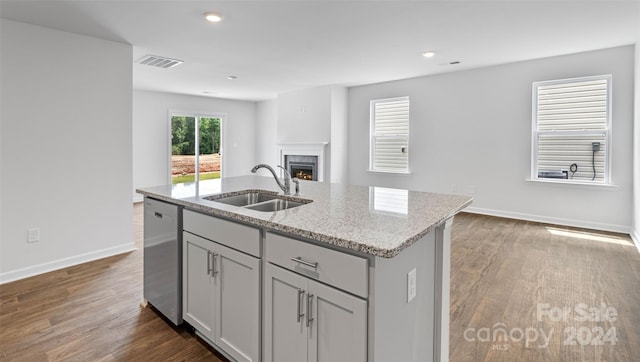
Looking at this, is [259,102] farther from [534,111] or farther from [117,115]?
[534,111]

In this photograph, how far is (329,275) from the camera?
126cm

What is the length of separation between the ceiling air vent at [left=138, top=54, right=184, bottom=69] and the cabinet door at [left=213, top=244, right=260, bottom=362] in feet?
12.2

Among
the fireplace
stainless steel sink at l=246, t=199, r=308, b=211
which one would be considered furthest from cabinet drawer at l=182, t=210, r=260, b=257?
the fireplace

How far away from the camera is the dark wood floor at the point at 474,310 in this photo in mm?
1954

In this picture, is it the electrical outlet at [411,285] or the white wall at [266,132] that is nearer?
the electrical outlet at [411,285]

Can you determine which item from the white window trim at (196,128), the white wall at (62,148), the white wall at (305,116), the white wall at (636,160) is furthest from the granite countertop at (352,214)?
the white window trim at (196,128)

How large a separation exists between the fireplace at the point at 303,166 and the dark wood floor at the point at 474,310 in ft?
12.5

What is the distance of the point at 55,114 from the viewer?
10.7 ft

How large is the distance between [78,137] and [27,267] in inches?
51.7

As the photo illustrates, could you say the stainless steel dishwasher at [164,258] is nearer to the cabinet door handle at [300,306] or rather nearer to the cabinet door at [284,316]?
the cabinet door at [284,316]

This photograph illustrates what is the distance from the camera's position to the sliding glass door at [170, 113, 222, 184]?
782 centimetres

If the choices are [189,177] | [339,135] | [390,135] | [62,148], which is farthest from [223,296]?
[189,177]

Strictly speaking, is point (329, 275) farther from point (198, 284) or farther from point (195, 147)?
point (195, 147)

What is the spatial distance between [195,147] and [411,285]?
7639mm
